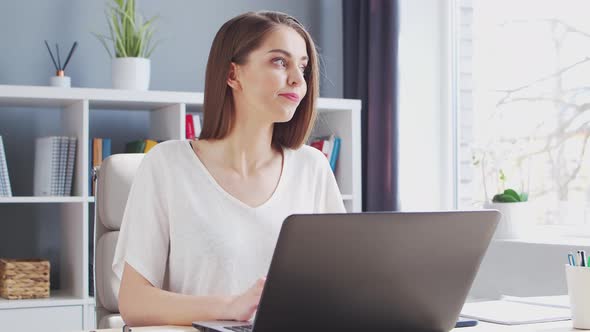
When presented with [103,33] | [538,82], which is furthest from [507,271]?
[103,33]

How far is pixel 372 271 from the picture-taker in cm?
111

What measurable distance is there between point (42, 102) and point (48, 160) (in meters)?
0.22

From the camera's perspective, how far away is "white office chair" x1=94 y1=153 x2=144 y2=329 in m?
1.91

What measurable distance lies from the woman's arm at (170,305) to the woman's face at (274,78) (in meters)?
0.41

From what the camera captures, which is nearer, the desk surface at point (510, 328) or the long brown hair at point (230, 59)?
the desk surface at point (510, 328)

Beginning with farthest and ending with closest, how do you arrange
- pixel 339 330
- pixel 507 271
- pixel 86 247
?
pixel 86 247
pixel 507 271
pixel 339 330

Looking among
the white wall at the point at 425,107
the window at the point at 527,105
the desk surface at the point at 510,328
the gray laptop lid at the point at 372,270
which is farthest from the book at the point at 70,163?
the gray laptop lid at the point at 372,270

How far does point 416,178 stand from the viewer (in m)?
3.58

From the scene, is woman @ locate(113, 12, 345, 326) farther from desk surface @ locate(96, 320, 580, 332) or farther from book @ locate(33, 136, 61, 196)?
book @ locate(33, 136, 61, 196)

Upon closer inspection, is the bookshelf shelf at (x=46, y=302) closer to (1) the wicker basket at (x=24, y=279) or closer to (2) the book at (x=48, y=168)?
(1) the wicker basket at (x=24, y=279)

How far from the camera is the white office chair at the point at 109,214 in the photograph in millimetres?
1905

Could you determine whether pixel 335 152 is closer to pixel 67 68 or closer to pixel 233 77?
pixel 67 68

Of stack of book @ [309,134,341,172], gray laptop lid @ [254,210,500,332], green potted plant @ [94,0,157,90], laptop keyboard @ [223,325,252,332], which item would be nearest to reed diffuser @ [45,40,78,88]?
green potted plant @ [94,0,157,90]

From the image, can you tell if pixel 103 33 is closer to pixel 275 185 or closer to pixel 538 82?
pixel 538 82
